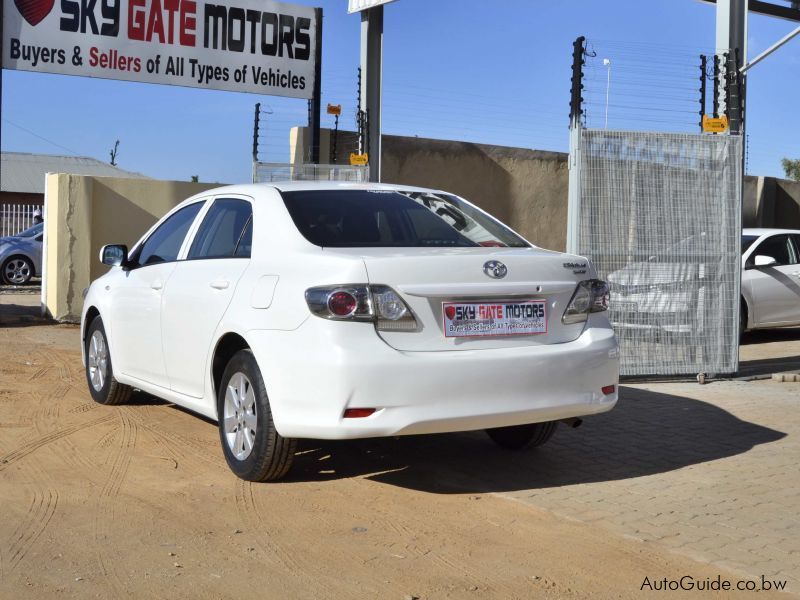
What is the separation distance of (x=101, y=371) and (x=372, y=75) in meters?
9.66

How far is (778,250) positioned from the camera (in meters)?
13.1

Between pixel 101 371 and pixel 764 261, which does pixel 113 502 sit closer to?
pixel 101 371

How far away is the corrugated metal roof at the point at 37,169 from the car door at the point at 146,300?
47948 mm

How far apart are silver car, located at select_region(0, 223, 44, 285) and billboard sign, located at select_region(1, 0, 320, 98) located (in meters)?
7.45

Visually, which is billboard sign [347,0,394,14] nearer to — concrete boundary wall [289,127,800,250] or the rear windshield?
concrete boundary wall [289,127,800,250]

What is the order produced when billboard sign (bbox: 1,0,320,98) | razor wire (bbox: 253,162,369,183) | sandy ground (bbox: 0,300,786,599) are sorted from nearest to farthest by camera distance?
sandy ground (bbox: 0,300,786,599)
billboard sign (bbox: 1,0,320,98)
razor wire (bbox: 253,162,369,183)

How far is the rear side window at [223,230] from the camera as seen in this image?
6039 millimetres

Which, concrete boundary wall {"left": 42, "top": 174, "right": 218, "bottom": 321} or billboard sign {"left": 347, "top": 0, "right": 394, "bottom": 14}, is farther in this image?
billboard sign {"left": 347, "top": 0, "right": 394, "bottom": 14}

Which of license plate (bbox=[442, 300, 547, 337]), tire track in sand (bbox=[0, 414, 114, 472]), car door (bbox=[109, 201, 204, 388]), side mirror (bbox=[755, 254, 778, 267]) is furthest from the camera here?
side mirror (bbox=[755, 254, 778, 267])

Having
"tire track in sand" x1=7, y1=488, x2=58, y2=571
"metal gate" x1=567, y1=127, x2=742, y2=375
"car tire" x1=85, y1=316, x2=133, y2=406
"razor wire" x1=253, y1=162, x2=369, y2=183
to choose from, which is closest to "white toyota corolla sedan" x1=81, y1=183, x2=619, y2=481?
"tire track in sand" x1=7, y1=488, x2=58, y2=571

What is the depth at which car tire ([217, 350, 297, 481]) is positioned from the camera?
5266mm

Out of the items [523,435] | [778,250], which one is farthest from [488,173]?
[523,435]

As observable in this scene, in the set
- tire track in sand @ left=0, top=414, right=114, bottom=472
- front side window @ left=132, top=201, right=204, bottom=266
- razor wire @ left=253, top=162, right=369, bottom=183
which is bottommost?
tire track in sand @ left=0, top=414, right=114, bottom=472

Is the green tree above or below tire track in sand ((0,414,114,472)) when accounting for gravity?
above
